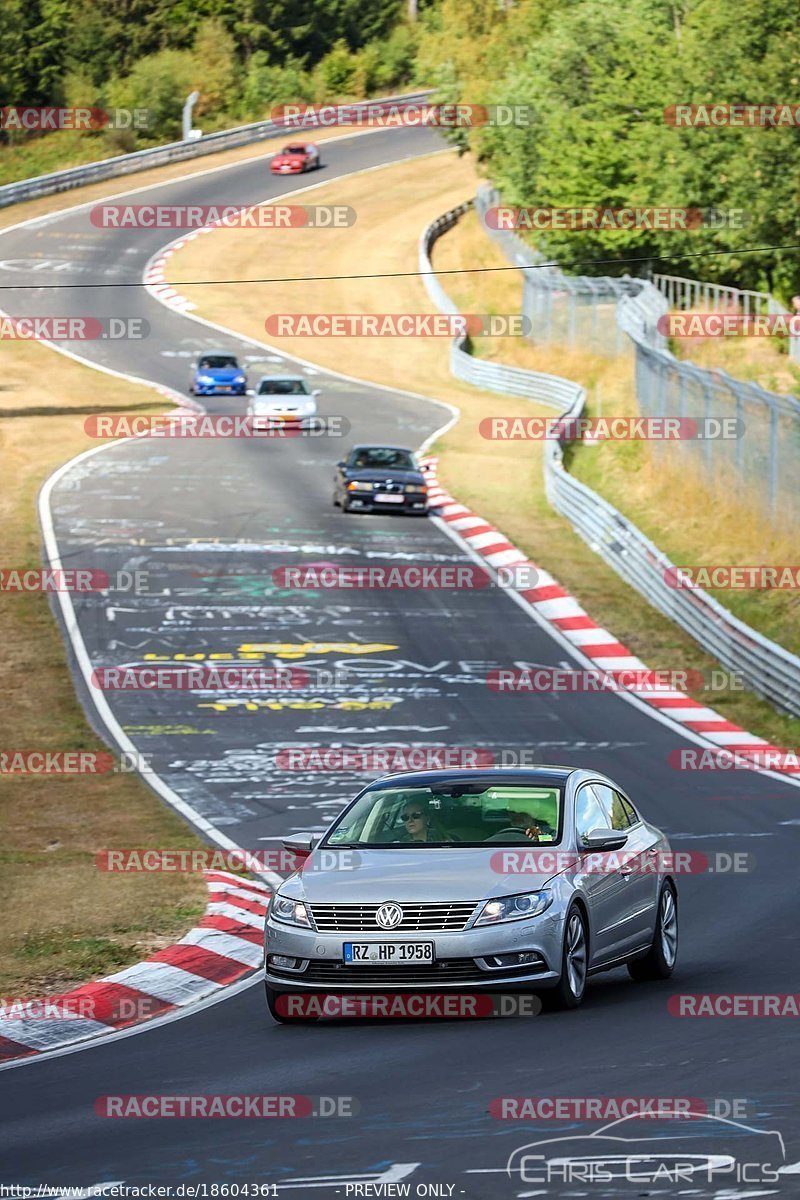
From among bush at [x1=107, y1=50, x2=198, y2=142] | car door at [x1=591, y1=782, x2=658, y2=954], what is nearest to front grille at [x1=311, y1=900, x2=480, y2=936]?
car door at [x1=591, y1=782, x2=658, y2=954]

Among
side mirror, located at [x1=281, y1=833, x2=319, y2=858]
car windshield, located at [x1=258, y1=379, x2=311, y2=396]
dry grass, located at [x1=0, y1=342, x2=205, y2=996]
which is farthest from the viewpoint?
car windshield, located at [x1=258, y1=379, x2=311, y2=396]

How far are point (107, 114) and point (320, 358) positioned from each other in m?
39.6

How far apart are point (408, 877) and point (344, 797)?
10.3m

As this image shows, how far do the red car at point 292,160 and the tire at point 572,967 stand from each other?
81.1 metres

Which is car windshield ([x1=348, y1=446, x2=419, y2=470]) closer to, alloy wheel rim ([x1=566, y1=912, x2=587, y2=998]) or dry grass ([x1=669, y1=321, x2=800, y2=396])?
dry grass ([x1=669, y1=321, x2=800, y2=396])

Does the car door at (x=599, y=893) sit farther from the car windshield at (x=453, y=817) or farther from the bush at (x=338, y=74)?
the bush at (x=338, y=74)

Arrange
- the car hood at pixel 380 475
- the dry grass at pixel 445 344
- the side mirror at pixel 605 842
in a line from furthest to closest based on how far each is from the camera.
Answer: the car hood at pixel 380 475 < the dry grass at pixel 445 344 < the side mirror at pixel 605 842

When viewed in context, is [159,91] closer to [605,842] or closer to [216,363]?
[216,363]

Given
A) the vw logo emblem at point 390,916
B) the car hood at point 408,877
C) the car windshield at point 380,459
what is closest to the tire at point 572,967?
the car hood at point 408,877

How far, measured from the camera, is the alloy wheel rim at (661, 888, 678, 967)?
1251 centimetres

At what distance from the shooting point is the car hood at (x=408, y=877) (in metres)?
10.9

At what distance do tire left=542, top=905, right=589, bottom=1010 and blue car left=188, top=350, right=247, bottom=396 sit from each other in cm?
4460

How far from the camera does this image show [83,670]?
28297 mm

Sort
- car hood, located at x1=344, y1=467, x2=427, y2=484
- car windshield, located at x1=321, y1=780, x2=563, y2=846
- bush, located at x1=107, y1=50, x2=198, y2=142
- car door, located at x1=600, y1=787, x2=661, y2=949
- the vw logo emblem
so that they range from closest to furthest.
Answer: the vw logo emblem → car windshield, located at x1=321, y1=780, x2=563, y2=846 → car door, located at x1=600, y1=787, x2=661, y2=949 → car hood, located at x1=344, y1=467, x2=427, y2=484 → bush, located at x1=107, y1=50, x2=198, y2=142
